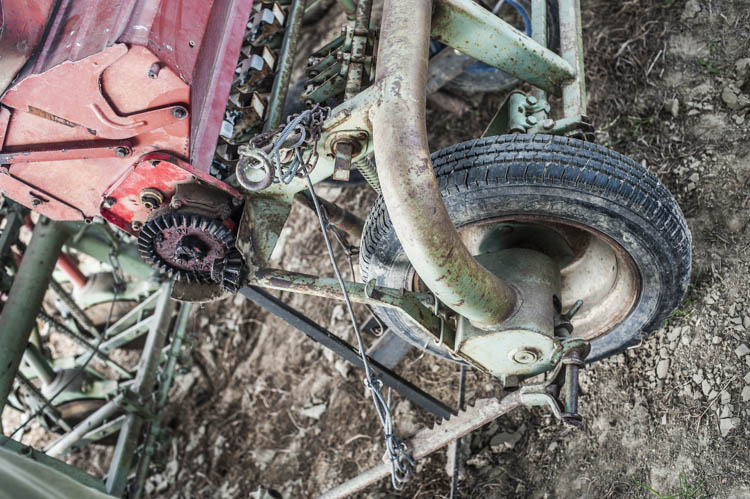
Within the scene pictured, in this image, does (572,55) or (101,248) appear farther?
(101,248)

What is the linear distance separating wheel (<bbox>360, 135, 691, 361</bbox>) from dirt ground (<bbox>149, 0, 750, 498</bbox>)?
436 millimetres

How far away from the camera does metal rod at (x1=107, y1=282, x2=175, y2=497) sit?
A: 373cm

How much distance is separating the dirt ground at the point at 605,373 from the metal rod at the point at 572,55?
953 mm

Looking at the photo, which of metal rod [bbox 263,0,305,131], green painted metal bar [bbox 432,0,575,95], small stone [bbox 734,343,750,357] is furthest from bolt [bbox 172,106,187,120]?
small stone [bbox 734,343,750,357]

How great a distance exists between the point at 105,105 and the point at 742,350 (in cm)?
274

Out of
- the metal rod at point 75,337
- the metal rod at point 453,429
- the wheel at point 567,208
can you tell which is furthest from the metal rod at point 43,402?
the wheel at point 567,208

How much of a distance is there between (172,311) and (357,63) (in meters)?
2.06

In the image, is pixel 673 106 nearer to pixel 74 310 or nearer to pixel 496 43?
pixel 496 43

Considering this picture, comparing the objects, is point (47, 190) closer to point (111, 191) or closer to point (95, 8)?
point (111, 191)

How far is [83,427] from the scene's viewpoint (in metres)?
3.94

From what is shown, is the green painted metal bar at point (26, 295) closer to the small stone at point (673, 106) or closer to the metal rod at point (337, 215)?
the metal rod at point (337, 215)

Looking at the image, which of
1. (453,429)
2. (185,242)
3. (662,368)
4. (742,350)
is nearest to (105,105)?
(185,242)

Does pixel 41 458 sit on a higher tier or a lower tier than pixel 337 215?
lower

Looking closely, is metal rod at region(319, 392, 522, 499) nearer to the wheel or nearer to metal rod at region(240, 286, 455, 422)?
metal rod at region(240, 286, 455, 422)
